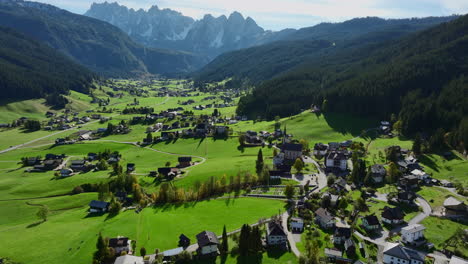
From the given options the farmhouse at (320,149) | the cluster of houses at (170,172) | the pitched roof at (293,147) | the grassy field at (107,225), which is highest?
the pitched roof at (293,147)

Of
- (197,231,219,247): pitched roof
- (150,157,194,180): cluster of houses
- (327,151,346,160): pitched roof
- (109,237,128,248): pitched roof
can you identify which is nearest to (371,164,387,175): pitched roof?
(327,151,346,160): pitched roof

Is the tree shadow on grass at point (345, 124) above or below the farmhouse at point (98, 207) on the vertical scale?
above

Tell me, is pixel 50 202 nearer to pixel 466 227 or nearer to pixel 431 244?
pixel 431 244

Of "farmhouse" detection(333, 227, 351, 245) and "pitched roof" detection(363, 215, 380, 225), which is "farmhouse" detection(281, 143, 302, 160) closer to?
"pitched roof" detection(363, 215, 380, 225)

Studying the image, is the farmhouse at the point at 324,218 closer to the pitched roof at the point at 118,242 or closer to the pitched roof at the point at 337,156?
the pitched roof at the point at 337,156

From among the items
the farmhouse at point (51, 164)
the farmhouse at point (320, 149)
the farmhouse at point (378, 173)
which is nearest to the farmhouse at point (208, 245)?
the farmhouse at point (378, 173)
